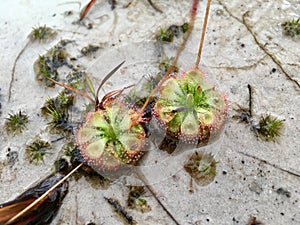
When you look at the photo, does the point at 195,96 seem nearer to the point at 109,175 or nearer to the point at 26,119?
the point at 109,175

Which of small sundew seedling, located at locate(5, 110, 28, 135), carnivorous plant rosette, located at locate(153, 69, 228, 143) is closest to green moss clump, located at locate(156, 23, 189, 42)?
carnivorous plant rosette, located at locate(153, 69, 228, 143)

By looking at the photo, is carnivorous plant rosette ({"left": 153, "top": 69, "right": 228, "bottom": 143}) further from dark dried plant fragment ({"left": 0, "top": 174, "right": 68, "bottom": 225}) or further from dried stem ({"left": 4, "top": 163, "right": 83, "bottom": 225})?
dark dried plant fragment ({"left": 0, "top": 174, "right": 68, "bottom": 225})

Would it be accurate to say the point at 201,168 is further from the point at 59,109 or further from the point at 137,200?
the point at 59,109

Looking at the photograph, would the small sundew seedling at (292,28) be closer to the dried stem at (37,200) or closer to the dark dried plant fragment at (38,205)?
the dried stem at (37,200)

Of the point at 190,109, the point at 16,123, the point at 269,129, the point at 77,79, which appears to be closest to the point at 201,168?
the point at 190,109

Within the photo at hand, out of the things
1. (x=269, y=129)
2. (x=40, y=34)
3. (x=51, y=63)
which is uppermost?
(x=40, y=34)

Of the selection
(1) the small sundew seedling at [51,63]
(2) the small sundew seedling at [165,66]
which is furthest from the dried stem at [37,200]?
(2) the small sundew seedling at [165,66]
